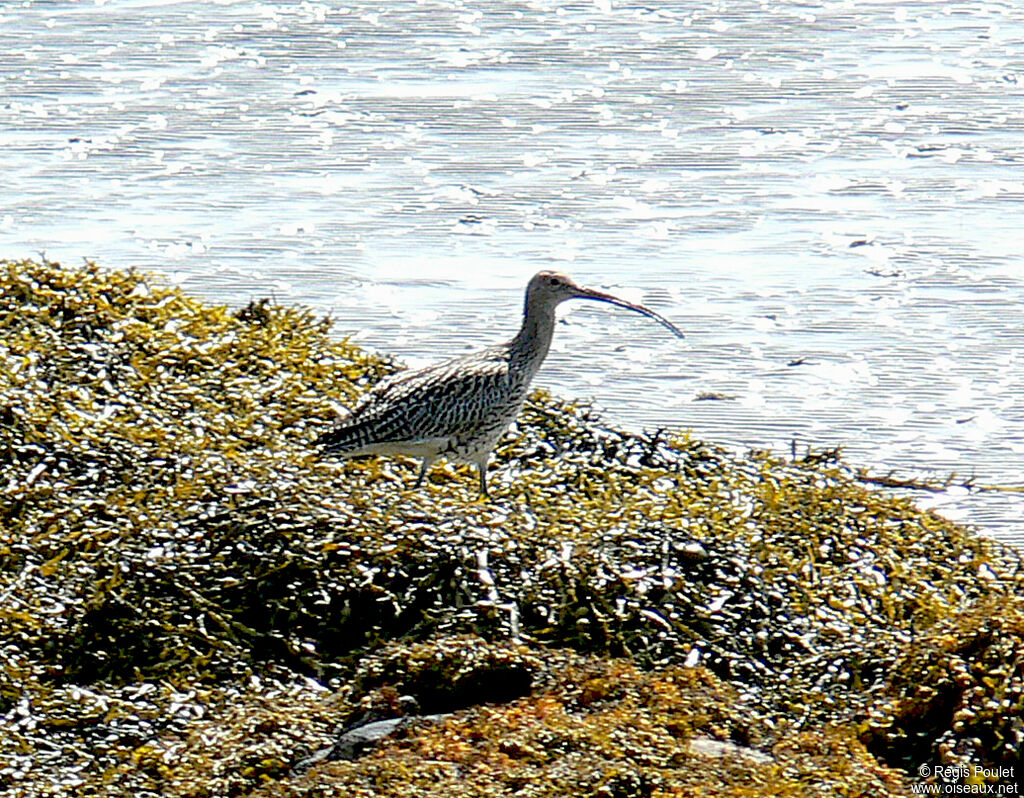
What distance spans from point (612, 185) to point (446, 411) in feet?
12.0

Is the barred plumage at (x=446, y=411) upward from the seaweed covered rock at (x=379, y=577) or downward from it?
upward

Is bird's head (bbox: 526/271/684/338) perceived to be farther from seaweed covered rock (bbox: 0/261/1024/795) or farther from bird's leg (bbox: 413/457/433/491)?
bird's leg (bbox: 413/457/433/491)

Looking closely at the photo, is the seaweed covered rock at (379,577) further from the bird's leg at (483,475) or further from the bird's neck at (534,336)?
the bird's neck at (534,336)

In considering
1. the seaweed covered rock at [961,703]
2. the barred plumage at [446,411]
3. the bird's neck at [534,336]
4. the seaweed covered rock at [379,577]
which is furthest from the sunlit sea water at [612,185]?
the seaweed covered rock at [961,703]

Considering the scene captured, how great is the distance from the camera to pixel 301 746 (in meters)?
4.28

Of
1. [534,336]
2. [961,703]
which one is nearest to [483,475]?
[534,336]

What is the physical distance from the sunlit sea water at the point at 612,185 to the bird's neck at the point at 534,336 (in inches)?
24.4

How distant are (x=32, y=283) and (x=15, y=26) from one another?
5737 mm

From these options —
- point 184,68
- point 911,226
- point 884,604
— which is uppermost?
point 184,68

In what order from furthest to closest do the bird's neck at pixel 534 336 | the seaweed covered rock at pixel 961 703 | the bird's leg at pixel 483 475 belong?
the bird's neck at pixel 534 336 → the bird's leg at pixel 483 475 → the seaweed covered rock at pixel 961 703

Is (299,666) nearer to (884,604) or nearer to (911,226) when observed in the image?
(884,604)

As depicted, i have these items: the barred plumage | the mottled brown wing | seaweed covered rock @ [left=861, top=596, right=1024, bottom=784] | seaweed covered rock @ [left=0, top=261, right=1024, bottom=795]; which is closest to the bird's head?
the barred plumage

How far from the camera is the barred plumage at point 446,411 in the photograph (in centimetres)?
570

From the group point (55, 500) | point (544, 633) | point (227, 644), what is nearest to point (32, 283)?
point (55, 500)
